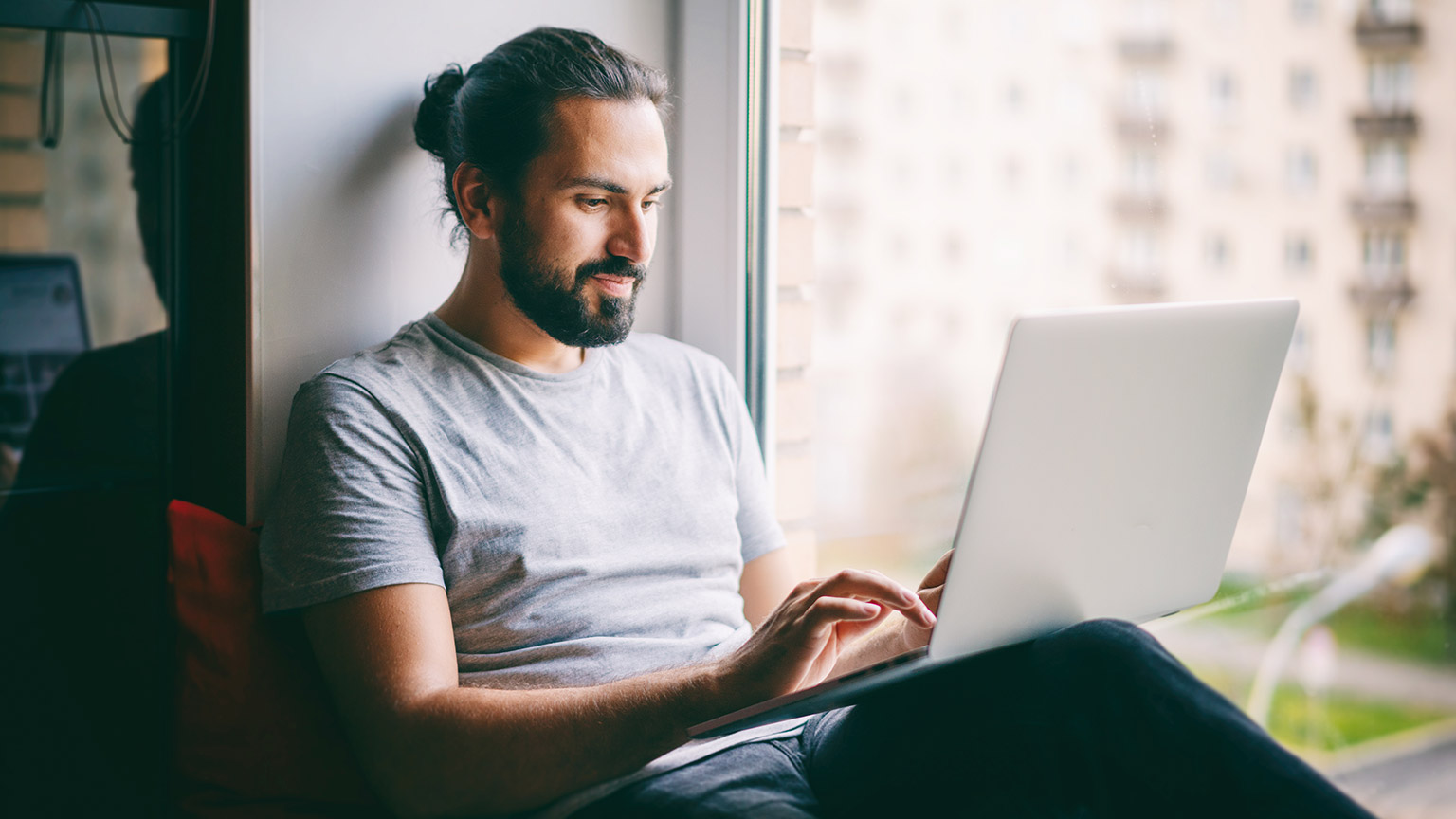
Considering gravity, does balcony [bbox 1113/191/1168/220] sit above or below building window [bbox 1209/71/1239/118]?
below

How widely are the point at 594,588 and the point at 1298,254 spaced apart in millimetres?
899

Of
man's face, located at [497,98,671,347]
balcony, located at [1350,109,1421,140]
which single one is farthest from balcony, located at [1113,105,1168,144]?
man's face, located at [497,98,671,347]

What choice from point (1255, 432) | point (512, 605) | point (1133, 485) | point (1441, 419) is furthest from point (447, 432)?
point (1441, 419)

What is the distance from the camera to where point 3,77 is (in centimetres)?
123

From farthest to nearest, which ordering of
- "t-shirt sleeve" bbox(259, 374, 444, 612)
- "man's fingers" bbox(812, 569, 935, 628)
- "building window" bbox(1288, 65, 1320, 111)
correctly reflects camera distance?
1. "building window" bbox(1288, 65, 1320, 111)
2. "t-shirt sleeve" bbox(259, 374, 444, 612)
3. "man's fingers" bbox(812, 569, 935, 628)

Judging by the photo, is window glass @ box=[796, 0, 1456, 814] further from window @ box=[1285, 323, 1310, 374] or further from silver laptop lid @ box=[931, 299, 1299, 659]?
silver laptop lid @ box=[931, 299, 1299, 659]

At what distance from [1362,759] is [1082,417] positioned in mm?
787

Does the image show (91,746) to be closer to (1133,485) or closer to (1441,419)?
(1133,485)

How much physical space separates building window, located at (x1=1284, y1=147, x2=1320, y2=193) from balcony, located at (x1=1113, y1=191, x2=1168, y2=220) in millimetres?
145

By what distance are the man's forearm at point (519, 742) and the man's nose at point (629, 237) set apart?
560 mm

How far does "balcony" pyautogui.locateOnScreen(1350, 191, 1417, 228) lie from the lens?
1.12 m

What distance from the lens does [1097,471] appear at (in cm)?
89

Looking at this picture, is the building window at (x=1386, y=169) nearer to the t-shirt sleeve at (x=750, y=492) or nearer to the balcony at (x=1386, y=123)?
the balcony at (x=1386, y=123)

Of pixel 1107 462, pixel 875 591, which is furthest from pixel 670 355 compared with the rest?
pixel 1107 462
